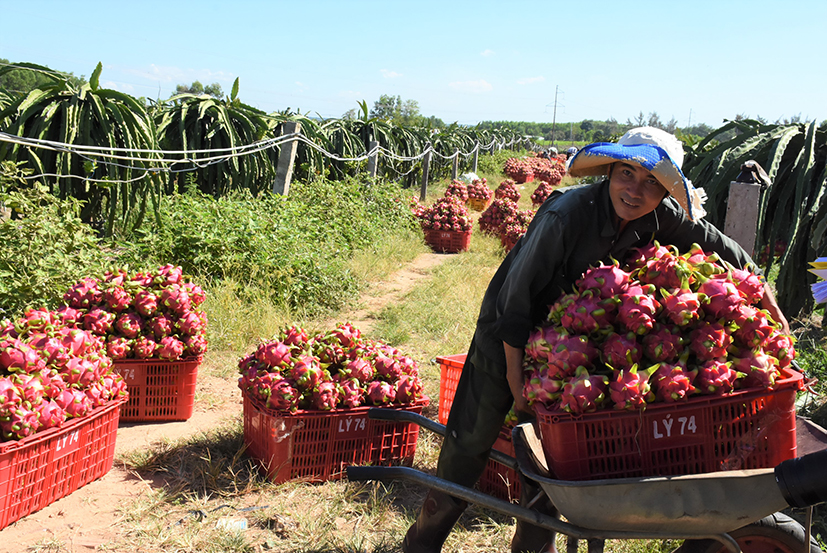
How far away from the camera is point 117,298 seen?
3908 millimetres

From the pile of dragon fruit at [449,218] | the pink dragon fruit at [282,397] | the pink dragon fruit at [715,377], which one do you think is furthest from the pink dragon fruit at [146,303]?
the pile of dragon fruit at [449,218]

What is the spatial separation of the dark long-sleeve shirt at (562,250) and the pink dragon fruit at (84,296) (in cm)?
265

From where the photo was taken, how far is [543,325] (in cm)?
214

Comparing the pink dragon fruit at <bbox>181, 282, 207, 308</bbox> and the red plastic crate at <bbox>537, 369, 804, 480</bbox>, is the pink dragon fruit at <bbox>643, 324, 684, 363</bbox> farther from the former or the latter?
the pink dragon fruit at <bbox>181, 282, 207, 308</bbox>

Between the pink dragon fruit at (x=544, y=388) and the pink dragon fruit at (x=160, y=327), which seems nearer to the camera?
the pink dragon fruit at (x=544, y=388)

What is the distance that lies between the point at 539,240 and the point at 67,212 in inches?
159

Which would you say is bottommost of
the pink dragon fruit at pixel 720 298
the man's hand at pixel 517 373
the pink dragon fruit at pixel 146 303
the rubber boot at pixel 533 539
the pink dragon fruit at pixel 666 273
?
the rubber boot at pixel 533 539

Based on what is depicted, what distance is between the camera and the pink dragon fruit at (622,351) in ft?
6.10

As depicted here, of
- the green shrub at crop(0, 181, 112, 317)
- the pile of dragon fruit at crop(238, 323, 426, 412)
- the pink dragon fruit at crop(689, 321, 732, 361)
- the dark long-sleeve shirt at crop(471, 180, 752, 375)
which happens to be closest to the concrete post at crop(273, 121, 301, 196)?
the green shrub at crop(0, 181, 112, 317)

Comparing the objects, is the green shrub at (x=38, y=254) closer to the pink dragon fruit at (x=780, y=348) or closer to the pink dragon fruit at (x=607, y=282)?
the pink dragon fruit at (x=607, y=282)

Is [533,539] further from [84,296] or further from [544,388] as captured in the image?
[84,296]

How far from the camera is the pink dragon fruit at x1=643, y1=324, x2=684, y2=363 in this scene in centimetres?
186

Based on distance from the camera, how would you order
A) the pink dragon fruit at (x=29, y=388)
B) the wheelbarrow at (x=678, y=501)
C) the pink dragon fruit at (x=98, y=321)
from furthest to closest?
the pink dragon fruit at (x=98, y=321) → the pink dragon fruit at (x=29, y=388) → the wheelbarrow at (x=678, y=501)

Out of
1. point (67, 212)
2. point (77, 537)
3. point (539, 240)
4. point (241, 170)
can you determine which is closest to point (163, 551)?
point (77, 537)
